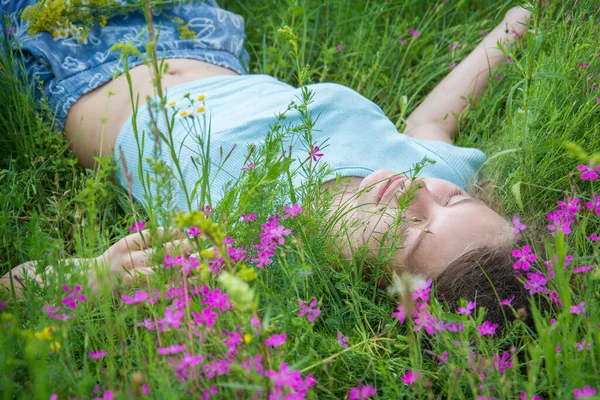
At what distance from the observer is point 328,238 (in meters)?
1.92

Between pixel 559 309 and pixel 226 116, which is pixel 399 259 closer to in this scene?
pixel 559 309

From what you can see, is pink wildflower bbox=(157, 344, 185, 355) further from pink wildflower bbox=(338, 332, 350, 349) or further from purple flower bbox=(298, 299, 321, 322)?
pink wildflower bbox=(338, 332, 350, 349)

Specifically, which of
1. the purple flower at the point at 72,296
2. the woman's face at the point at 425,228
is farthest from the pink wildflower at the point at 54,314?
the woman's face at the point at 425,228

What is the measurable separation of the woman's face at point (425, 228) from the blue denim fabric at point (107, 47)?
1208mm

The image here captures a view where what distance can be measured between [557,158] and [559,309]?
83cm

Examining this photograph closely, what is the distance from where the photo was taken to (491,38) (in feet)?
10.4

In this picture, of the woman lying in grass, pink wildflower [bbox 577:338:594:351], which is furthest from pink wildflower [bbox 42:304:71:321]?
pink wildflower [bbox 577:338:594:351]

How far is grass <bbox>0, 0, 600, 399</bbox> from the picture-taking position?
4.33 ft

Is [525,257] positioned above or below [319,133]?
above

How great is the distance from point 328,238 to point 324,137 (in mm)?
727

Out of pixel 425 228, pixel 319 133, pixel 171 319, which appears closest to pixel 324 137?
pixel 319 133

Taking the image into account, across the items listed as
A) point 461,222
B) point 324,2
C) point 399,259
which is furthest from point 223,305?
point 324,2

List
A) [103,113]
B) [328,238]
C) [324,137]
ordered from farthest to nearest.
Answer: [103,113], [324,137], [328,238]

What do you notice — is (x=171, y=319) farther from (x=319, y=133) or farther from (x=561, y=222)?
(x=319, y=133)
